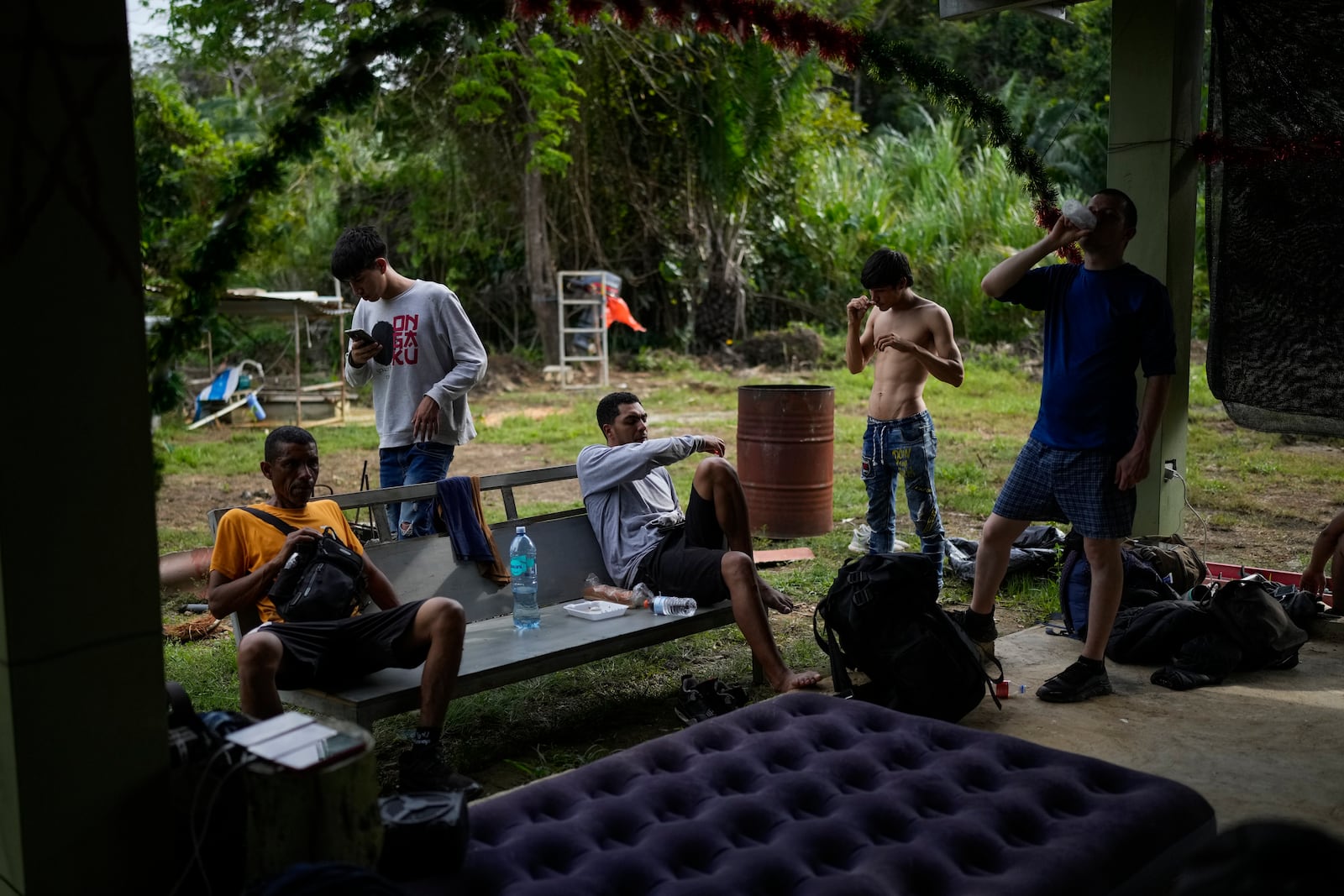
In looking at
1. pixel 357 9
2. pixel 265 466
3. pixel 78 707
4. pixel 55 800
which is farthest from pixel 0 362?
pixel 357 9

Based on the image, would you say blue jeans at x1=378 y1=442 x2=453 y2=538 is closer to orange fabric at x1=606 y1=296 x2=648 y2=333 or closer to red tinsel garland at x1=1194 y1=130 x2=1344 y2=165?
red tinsel garland at x1=1194 y1=130 x2=1344 y2=165

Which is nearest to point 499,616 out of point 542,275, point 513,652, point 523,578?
point 523,578

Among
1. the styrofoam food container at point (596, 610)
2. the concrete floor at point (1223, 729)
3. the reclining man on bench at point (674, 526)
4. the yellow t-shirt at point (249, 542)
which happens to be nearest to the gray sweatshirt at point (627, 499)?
the reclining man on bench at point (674, 526)

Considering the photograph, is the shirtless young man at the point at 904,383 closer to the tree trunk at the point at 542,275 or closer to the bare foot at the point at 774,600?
the bare foot at the point at 774,600

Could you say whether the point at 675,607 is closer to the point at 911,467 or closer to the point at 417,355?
the point at 417,355

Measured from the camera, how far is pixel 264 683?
3.90 meters

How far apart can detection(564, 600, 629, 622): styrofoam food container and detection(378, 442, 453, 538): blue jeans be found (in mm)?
884

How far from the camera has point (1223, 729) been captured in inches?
186

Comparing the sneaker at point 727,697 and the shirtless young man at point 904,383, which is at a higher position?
the shirtless young man at point 904,383

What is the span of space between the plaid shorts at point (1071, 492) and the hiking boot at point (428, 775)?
2724mm

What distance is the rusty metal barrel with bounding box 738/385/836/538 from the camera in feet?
27.3

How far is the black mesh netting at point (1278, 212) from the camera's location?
659 cm

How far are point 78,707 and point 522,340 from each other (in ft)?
60.2

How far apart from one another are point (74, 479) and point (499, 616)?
2906mm
